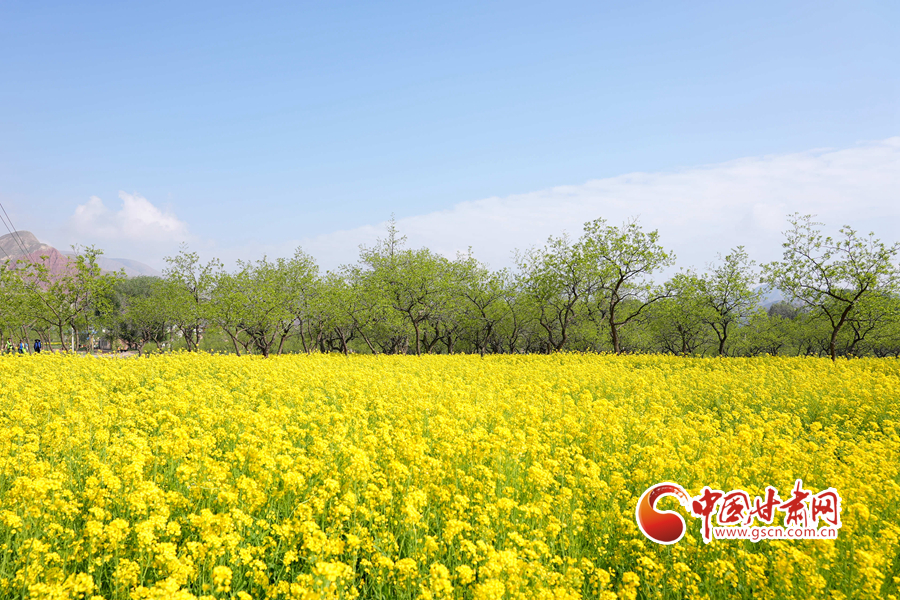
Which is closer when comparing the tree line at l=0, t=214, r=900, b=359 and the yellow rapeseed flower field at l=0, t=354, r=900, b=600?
the yellow rapeseed flower field at l=0, t=354, r=900, b=600

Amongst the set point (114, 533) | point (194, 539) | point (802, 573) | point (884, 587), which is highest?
point (114, 533)

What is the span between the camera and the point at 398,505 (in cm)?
538

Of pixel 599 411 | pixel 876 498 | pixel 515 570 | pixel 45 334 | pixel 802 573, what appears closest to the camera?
pixel 515 570

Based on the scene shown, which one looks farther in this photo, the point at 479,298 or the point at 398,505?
the point at 479,298

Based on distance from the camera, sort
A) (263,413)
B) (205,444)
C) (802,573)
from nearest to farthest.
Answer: (802,573)
(205,444)
(263,413)

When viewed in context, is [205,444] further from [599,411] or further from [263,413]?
[599,411]

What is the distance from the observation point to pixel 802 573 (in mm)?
4188

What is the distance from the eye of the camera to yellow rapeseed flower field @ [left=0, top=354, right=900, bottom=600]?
154 inches

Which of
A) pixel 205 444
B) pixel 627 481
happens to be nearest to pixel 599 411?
pixel 627 481

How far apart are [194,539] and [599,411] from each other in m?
7.45

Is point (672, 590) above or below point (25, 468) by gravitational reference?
below

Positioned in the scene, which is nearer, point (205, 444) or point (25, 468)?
point (25, 468)

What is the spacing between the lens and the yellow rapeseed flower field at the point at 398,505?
3.91 metres

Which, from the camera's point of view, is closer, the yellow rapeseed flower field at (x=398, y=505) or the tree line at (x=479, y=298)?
the yellow rapeseed flower field at (x=398, y=505)
